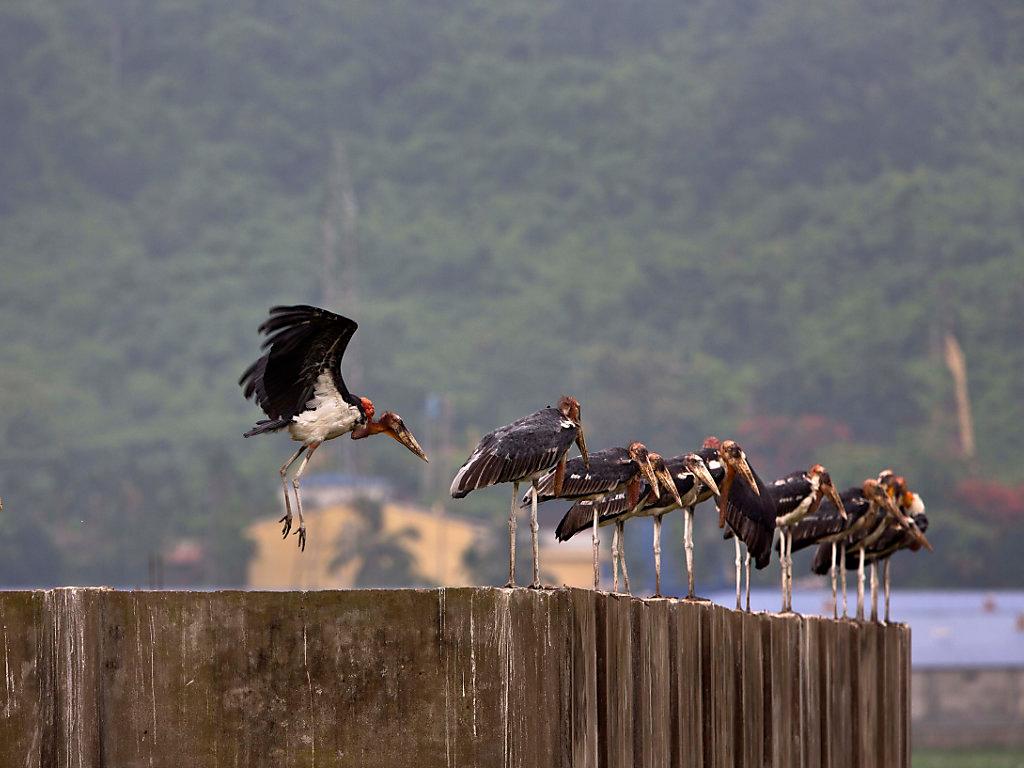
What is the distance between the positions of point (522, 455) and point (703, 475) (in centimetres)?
557

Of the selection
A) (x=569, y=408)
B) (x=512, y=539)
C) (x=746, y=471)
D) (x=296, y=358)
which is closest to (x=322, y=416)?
(x=296, y=358)

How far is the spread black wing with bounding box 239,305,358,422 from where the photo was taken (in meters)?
15.0

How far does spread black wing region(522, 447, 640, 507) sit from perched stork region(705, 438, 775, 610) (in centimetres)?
265

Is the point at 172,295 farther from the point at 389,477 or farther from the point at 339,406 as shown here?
the point at 339,406

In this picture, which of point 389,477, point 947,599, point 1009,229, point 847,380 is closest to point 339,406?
point 947,599

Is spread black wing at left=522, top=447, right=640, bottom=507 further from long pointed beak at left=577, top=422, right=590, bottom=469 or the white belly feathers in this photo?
the white belly feathers

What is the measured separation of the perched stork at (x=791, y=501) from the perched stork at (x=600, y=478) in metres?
5.95

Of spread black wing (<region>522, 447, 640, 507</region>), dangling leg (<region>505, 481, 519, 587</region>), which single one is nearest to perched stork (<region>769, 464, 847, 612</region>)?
spread black wing (<region>522, 447, 640, 507</region>)

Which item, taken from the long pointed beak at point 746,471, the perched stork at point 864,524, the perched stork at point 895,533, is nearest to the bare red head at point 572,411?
the long pointed beak at point 746,471

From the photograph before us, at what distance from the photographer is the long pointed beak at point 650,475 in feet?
62.5

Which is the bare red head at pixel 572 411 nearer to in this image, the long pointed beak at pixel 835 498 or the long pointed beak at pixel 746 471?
the long pointed beak at pixel 746 471

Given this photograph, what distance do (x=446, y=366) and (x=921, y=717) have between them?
3484 inches

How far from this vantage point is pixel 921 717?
96.9m

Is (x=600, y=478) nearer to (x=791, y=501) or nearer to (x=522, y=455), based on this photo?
(x=522, y=455)
